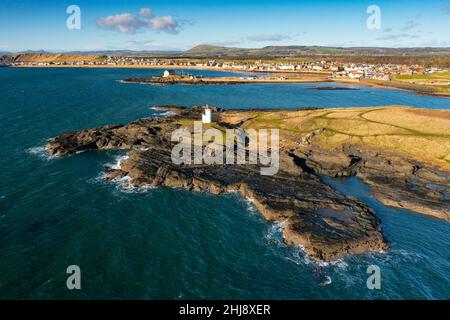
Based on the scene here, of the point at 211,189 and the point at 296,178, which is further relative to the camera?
the point at 296,178

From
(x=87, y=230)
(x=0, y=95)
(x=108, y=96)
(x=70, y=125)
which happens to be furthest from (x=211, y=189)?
(x=0, y=95)

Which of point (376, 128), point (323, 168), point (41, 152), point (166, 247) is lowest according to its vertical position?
point (166, 247)

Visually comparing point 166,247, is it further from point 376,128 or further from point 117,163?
point 376,128

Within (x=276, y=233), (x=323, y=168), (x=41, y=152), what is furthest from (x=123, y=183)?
(x=323, y=168)

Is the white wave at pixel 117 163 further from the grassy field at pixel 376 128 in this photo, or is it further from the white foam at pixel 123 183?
the grassy field at pixel 376 128

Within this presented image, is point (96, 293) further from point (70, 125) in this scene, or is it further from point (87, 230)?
point (70, 125)

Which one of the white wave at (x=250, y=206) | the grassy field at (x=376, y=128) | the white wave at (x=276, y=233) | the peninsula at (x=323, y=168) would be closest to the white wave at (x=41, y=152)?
the peninsula at (x=323, y=168)
